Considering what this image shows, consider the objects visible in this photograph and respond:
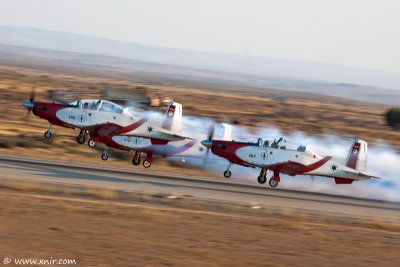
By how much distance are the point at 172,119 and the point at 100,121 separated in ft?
15.7

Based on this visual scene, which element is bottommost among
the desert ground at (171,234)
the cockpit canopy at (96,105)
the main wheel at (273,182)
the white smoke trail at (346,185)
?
the desert ground at (171,234)

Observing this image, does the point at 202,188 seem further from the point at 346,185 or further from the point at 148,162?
the point at 346,185

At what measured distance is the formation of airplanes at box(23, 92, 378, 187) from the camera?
3981cm

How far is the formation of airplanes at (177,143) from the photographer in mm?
39812

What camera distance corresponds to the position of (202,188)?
124 feet

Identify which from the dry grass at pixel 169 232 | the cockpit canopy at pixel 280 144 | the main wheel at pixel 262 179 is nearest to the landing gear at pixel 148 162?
the main wheel at pixel 262 179

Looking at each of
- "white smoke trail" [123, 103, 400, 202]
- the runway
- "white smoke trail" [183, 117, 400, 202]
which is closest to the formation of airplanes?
"white smoke trail" [123, 103, 400, 202]

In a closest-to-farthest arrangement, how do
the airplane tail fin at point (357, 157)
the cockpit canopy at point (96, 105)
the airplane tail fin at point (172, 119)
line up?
the airplane tail fin at point (357, 157) < the cockpit canopy at point (96, 105) < the airplane tail fin at point (172, 119)

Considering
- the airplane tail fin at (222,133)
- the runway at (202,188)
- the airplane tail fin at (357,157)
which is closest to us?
the runway at (202,188)

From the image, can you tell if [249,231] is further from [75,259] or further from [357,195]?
[357,195]

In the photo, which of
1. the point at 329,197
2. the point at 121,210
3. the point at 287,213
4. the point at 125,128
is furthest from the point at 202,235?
the point at 125,128

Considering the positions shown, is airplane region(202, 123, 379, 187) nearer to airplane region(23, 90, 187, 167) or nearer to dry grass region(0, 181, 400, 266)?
airplane region(23, 90, 187, 167)

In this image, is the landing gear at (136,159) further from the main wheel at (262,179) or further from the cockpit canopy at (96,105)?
the main wheel at (262,179)

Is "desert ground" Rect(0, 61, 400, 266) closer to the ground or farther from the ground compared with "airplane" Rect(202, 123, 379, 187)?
closer to the ground
